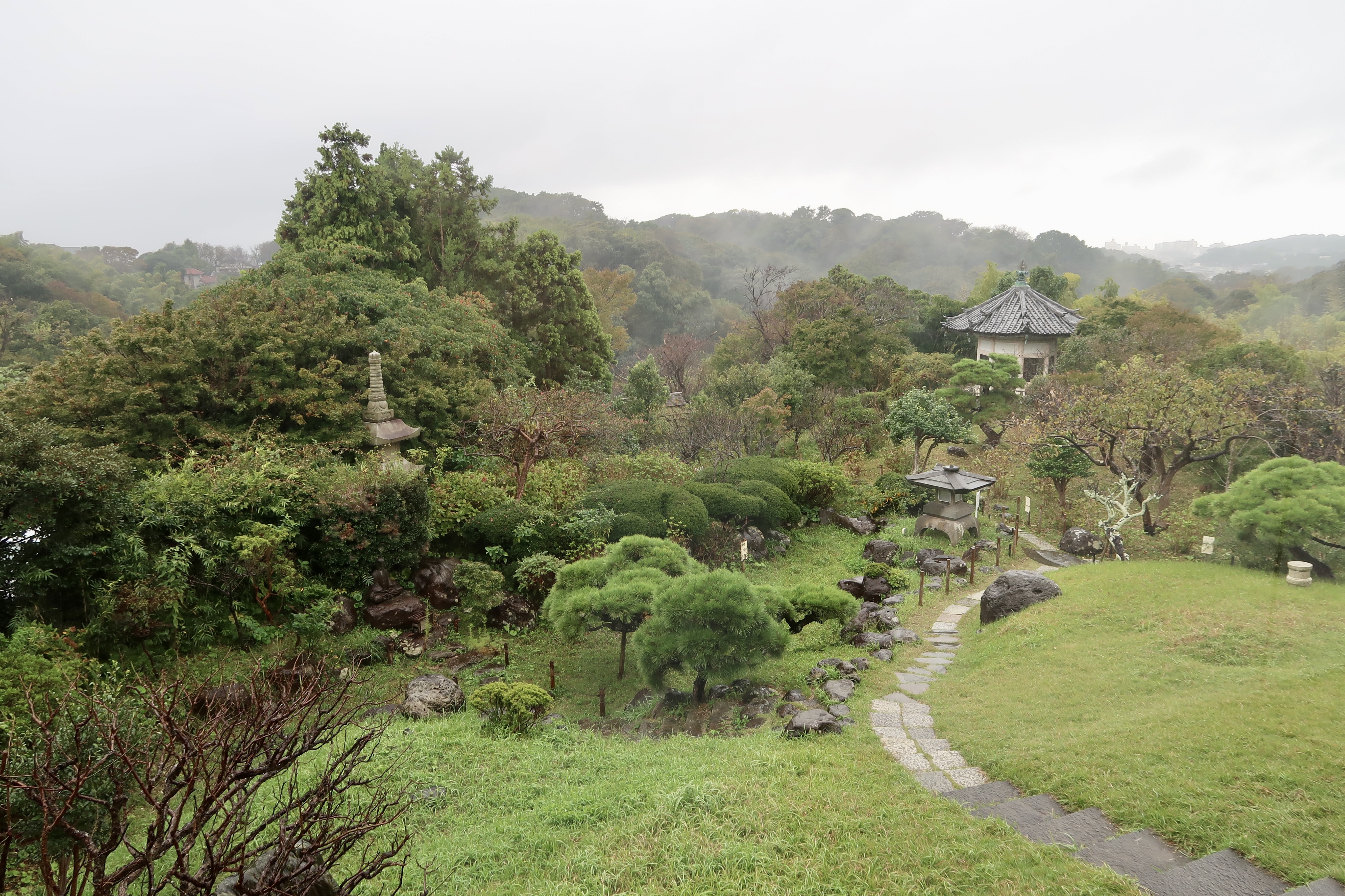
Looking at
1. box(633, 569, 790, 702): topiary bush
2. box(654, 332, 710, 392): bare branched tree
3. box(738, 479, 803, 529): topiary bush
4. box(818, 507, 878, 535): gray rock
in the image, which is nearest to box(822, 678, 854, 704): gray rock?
box(633, 569, 790, 702): topiary bush

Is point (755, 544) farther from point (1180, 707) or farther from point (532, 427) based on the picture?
point (1180, 707)

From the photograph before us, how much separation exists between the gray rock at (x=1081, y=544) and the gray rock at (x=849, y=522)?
13.1ft

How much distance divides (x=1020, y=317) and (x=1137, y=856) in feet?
88.3

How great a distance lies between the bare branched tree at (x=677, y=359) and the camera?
104 ft

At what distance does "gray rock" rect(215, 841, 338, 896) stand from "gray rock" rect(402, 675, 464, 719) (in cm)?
379

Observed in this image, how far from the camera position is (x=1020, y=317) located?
1102 inches

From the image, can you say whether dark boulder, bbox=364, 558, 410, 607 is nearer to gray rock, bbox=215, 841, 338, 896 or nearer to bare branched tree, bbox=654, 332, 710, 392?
gray rock, bbox=215, 841, 338, 896

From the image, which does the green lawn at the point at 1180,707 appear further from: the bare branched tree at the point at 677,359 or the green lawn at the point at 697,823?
the bare branched tree at the point at 677,359

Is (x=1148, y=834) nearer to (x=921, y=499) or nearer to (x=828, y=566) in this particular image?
(x=828, y=566)

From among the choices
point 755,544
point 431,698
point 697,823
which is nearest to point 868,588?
point 755,544

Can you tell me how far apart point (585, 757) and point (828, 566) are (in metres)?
8.52

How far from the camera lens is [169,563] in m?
8.41

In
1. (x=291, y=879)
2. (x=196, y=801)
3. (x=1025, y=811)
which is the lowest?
(x=1025, y=811)

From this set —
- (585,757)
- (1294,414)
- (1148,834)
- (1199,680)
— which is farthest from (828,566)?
(1294,414)
